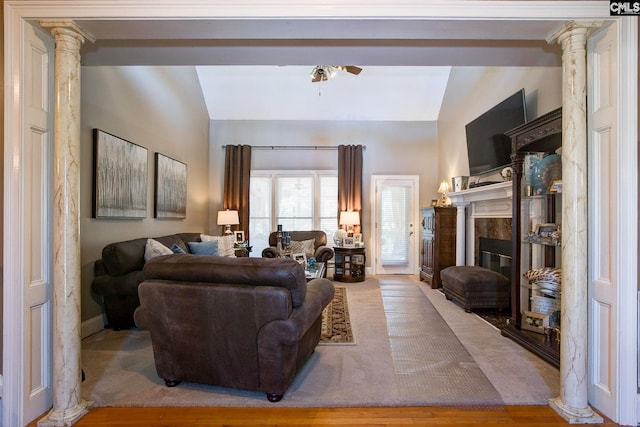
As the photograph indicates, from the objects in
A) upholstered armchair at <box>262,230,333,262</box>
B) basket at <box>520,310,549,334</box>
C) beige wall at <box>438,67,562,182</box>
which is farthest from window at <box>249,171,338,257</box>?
basket at <box>520,310,549,334</box>

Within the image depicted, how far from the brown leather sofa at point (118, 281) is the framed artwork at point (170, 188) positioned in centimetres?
155

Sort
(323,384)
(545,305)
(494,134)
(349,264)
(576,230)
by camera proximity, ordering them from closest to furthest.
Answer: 1. (576,230)
2. (323,384)
3. (545,305)
4. (494,134)
5. (349,264)

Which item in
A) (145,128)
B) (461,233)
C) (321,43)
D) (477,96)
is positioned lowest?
(461,233)

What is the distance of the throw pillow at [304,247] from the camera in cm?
658

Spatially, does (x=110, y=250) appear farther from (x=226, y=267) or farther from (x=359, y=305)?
(x=359, y=305)

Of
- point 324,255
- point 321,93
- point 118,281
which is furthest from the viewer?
point 321,93

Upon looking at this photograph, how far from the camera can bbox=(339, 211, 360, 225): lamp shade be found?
678 cm

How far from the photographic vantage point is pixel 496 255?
474 centimetres

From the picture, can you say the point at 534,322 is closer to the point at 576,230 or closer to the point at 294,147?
the point at 576,230

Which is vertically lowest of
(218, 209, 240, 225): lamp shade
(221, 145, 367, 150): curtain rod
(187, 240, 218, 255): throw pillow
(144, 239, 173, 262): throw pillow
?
(187, 240, 218, 255): throw pillow

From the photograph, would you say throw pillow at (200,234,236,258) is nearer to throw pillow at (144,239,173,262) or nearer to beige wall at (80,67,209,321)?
beige wall at (80,67,209,321)

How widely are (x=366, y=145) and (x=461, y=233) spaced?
2.81m

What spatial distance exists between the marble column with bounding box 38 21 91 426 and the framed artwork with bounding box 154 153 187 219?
10.3 feet

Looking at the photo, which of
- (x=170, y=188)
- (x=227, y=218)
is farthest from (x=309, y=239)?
(x=170, y=188)
